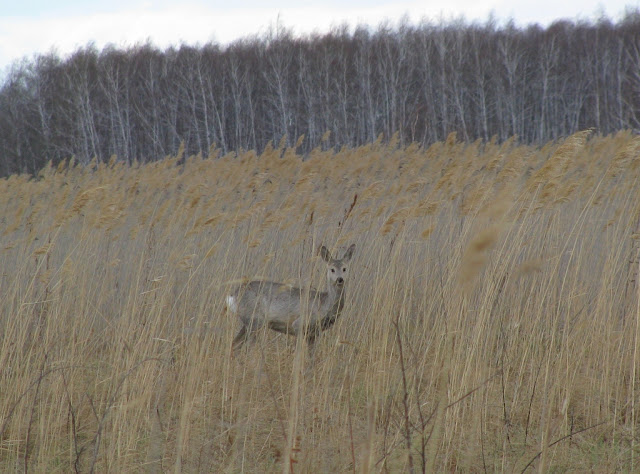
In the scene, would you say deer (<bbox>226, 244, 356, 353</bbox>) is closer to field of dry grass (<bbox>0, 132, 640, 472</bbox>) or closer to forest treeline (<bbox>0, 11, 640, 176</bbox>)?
field of dry grass (<bbox>0, 132, 640, 472</bbox>)

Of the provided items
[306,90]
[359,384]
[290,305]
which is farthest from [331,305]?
[306,90]

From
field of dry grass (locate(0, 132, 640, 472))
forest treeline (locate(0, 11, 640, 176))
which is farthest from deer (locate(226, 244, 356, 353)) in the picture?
forest treeline (locate(0, 11, 640, 176))

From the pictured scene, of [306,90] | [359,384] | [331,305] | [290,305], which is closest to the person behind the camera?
[359,384]

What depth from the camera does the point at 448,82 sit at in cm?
3319

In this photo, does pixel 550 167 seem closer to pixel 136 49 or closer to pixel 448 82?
pixel 448 82

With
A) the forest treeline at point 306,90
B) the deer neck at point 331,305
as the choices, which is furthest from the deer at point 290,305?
the forest treeline at point 306,90

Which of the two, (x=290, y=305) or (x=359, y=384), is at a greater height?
(x=290, y=305)

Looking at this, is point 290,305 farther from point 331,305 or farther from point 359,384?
point 359,384

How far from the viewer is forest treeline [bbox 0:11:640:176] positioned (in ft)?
107

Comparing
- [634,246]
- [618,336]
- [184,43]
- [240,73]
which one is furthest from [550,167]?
[184,43]

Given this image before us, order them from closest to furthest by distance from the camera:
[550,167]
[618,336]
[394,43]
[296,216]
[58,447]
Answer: [58,447] → [550,167] → [618,336] → [296,216] → [394,43]

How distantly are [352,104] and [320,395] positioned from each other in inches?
1194

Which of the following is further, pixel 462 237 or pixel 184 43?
pixel 184 43

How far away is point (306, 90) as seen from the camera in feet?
109
